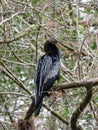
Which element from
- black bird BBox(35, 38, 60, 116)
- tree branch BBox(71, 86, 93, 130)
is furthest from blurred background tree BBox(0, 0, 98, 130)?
tree branch BBox(71, 86, 93, 130)

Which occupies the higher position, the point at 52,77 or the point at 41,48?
the point at 52,77

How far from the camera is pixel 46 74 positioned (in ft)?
12.7

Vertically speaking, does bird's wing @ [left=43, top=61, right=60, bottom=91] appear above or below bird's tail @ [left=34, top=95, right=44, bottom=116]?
above

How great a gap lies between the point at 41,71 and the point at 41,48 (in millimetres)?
1031

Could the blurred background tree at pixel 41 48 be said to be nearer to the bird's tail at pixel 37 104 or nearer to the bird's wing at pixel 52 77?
the bird's wing at pixel 52 77

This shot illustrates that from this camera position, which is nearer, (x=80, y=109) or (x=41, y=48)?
(x=80, y=109)

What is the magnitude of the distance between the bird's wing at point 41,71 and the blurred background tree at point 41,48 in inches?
9.0

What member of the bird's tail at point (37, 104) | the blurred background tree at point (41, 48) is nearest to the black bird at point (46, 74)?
the bird's tail at point (37, 104)

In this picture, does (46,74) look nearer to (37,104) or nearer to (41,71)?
(41,71)

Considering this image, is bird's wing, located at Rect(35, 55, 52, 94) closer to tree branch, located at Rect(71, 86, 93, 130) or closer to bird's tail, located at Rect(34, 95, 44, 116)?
bird's tail, located at Rect(34, 95, 44, 116)

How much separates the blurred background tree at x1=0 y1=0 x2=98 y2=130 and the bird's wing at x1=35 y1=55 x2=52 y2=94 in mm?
229

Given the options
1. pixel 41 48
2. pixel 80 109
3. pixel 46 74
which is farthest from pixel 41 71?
pixel 41 48

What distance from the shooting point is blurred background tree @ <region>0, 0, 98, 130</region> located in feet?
14.0

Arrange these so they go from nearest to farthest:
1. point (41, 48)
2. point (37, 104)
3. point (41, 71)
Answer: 1. point (37, 104)
2. point (41, 71)
3. point (41, 48)
